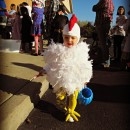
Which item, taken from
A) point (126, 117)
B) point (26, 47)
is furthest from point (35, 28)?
point (126, 117)

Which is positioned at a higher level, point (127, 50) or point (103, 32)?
point (103, 32)

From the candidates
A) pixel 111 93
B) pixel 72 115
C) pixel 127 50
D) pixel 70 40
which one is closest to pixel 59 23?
pixel 127 50

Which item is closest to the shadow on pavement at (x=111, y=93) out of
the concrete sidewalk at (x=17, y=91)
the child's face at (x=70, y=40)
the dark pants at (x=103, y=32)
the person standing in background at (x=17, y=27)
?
the concrete sidewalk at (x=17, y=91)

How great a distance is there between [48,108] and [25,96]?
17.0 inches

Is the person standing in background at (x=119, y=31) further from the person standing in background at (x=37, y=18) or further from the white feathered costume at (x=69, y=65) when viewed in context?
the white feathered costume at (x=69, y=65)

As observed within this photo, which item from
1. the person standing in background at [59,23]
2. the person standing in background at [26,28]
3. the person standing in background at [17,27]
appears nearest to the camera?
the person standing in background at [59,23]

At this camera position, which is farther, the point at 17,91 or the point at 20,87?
the point at 20,87

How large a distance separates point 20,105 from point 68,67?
72 centimetres

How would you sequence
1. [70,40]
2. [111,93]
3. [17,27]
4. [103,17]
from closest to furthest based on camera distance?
[70,40] → [111,93] → [103,17] → [17,27]

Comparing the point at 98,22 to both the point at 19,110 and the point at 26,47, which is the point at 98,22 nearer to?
the point at 26,47

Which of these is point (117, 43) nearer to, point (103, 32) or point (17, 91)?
point (103, 32)

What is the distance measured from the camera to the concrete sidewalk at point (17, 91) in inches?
118

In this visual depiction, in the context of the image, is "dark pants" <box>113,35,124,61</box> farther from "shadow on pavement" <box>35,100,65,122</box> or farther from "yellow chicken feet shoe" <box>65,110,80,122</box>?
"yellow chicken feet shoe" <box>65,110,80,122</box>

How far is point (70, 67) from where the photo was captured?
3.43 meters
